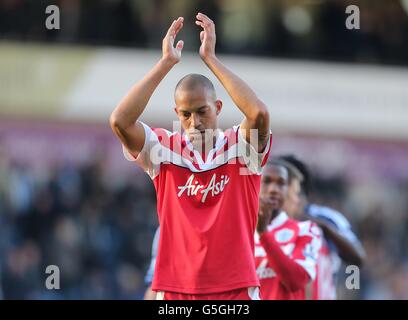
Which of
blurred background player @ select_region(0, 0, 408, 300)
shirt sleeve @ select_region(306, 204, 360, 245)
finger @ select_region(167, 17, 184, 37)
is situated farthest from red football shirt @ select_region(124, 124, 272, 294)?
blurred background player @ select_region(0, 0, 408, 300)

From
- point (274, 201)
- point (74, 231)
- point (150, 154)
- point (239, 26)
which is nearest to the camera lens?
point (150, 154)

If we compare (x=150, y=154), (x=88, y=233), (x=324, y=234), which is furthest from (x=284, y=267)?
(x=88, y=233)

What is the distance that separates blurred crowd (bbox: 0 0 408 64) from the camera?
1694 cm

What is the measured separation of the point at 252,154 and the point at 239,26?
12.3 meters

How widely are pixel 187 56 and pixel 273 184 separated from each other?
371 inches

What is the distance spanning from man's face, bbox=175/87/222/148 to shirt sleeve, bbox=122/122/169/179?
0.18 meters

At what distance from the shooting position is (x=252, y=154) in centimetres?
607

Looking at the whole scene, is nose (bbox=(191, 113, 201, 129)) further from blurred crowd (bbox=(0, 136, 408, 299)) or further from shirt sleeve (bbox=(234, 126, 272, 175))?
blurred crowd (bbox=(0, 136, 408, 299))

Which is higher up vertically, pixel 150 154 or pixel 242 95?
pixel 242 95

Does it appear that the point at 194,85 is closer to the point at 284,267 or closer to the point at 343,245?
the point at 284,267

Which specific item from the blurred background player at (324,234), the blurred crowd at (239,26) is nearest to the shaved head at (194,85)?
the blurred background player at (324,234)

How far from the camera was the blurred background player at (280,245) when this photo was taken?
7.25 metres
